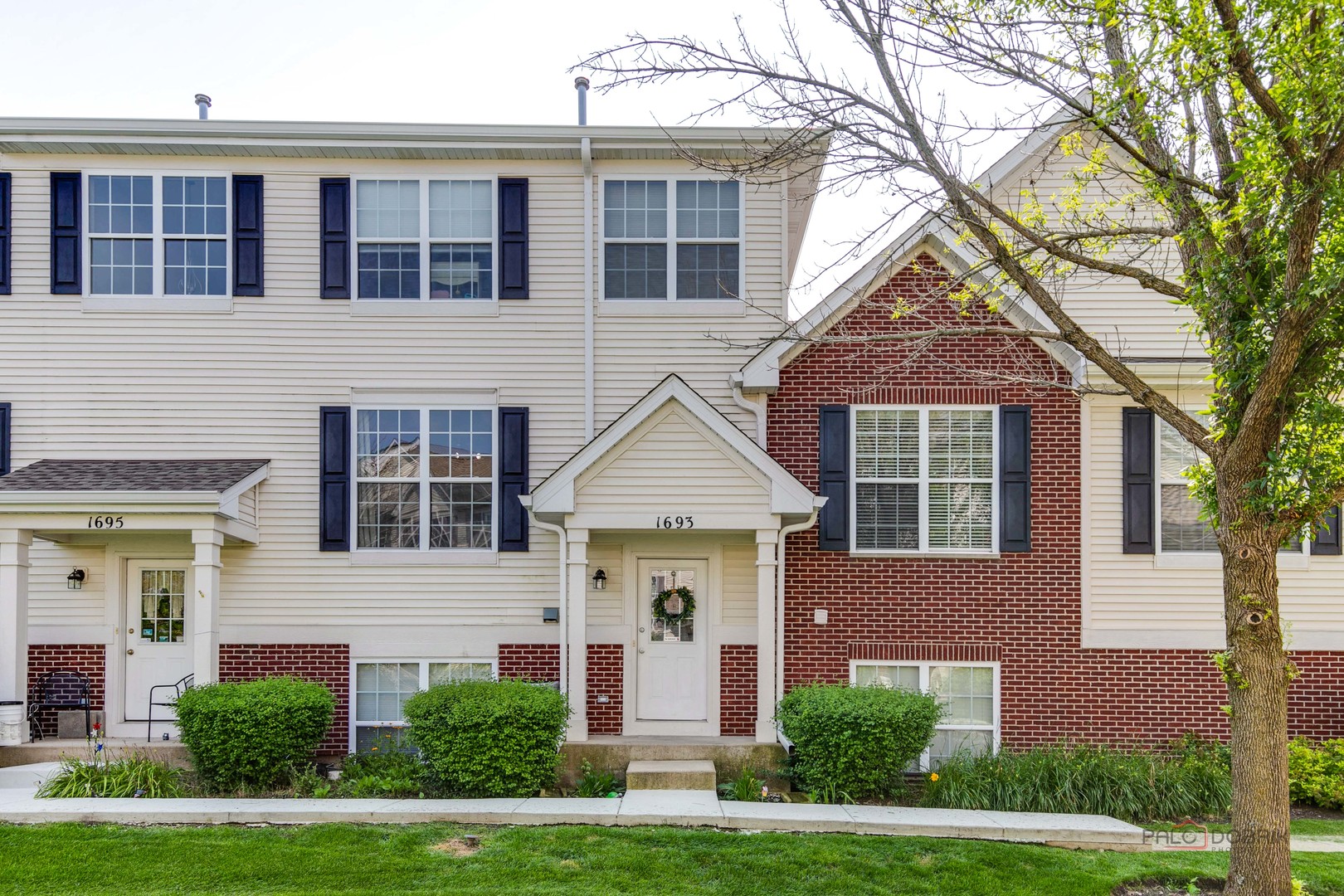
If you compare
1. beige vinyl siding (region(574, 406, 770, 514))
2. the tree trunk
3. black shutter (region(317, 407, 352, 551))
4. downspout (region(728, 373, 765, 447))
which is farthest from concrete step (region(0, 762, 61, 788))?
the tree trunk

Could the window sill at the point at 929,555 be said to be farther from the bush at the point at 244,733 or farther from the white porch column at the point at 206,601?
the white porch column at the point at 206,601

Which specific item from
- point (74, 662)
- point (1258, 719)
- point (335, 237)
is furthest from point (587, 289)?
point (1258, 719)

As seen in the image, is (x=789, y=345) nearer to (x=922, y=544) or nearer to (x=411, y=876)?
(x=922, y=544)

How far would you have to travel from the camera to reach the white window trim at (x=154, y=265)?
10.9 m

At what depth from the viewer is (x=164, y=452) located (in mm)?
10875

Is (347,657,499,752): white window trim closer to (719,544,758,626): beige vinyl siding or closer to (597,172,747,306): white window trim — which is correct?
(719,544,758,626): beige vinyl siding

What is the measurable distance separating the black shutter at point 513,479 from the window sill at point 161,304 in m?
3.48

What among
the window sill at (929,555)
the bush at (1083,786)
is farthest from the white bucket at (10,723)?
the bush at (1083,786)

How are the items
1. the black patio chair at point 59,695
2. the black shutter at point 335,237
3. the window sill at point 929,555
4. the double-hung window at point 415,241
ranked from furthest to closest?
the double-hung window at point 415,241
the black shutter at point 335,237
the window sill at point 929,555
the black patio chair at point 59,695

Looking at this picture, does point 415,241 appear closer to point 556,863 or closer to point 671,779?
point 671,779

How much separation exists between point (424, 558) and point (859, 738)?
520 cm

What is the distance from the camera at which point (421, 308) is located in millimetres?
11031

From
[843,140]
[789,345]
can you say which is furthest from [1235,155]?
[789,345]

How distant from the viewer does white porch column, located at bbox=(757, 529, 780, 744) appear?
32.0ft
